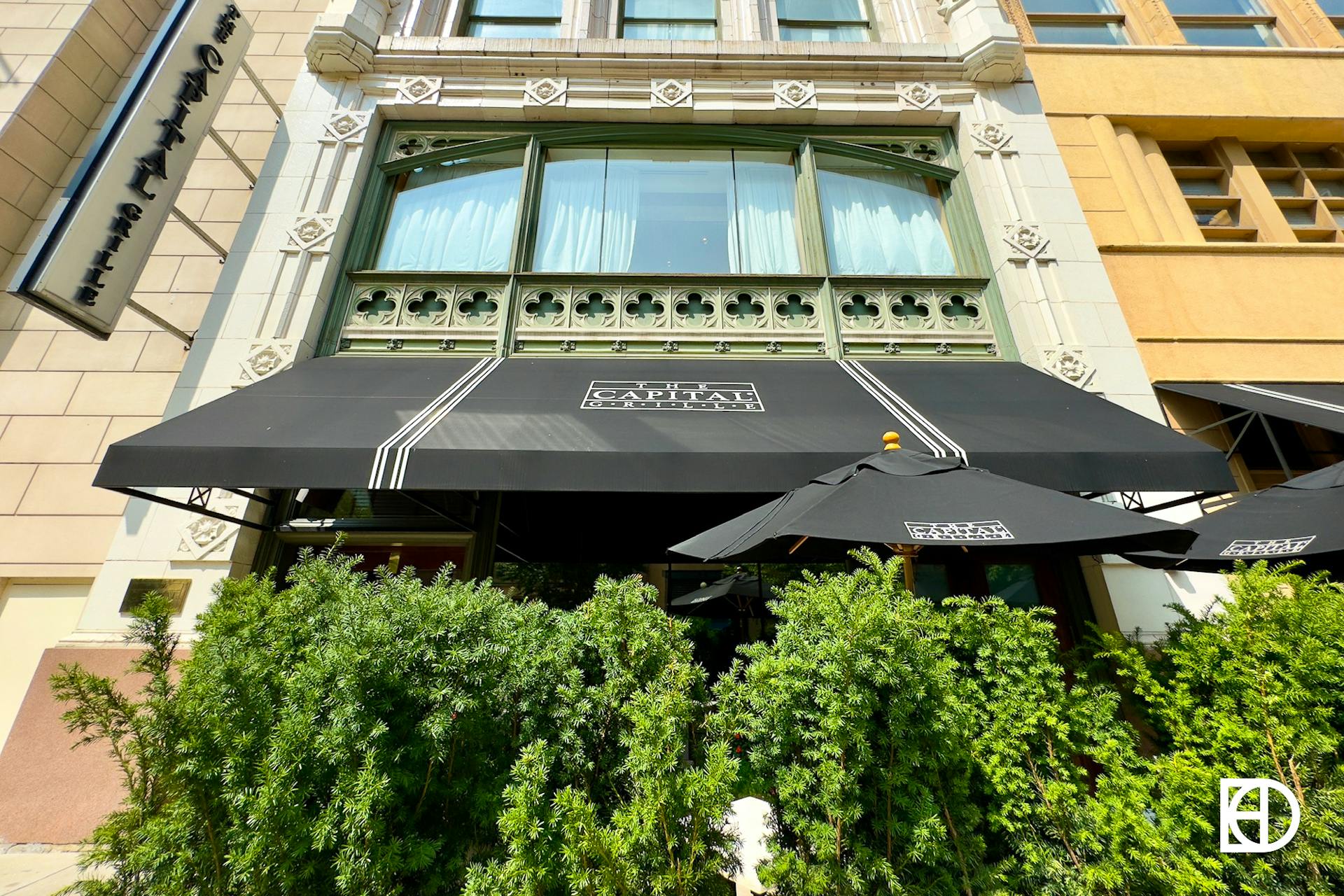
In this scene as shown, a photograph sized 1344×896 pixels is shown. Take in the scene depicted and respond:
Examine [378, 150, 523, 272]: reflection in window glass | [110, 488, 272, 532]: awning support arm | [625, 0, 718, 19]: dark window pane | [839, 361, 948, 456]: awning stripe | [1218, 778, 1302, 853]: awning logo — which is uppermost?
[625, 0, 718, 19]: dark window pane

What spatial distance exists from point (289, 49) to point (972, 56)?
9.86m

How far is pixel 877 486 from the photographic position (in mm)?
3162

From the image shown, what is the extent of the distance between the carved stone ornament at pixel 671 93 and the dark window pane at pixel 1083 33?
6.24 metres

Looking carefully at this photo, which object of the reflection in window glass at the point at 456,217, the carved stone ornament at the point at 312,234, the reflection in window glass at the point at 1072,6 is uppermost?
the reflection in window glass at the point at 1072,6

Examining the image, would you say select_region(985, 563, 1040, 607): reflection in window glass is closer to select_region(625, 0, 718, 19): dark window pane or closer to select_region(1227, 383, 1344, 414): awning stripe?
select_region(1227, 383, 1344, 414): awning stripe

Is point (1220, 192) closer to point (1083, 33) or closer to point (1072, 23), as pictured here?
point (1083, 33)

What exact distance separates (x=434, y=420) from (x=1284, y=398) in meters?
8.63

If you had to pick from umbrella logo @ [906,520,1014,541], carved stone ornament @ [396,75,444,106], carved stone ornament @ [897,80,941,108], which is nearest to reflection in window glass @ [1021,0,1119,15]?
carved stone ornament @ [897,80,941,108]

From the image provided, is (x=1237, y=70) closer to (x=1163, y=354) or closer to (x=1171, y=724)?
(x=1163, y=354)

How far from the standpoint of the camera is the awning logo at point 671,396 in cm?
498

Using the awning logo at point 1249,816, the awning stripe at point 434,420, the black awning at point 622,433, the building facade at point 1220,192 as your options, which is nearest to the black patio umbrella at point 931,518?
the black awning at point 622,433

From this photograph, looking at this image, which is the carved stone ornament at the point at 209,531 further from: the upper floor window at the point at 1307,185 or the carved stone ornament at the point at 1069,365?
the upper floor window at the point at 1307,185

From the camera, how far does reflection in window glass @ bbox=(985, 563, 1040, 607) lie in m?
5.55

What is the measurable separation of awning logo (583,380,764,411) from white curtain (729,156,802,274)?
236 cm
